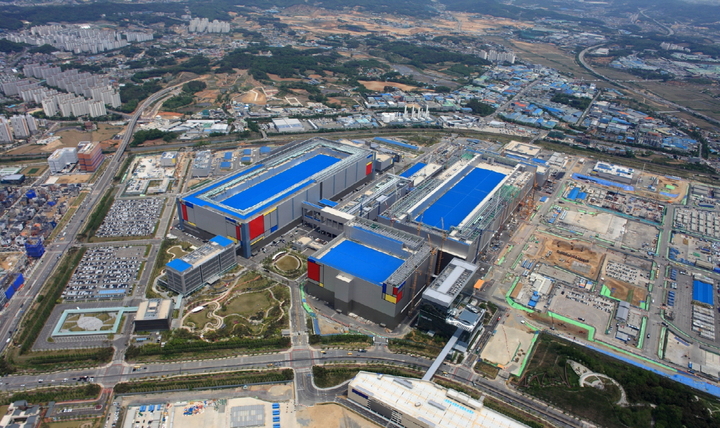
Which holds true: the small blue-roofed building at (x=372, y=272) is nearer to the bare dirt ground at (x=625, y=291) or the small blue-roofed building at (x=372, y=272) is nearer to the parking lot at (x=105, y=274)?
the parking lot at (x=105, y=274)

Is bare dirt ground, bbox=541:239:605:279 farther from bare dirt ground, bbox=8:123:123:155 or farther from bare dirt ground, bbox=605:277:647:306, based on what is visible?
bare dirt ground, bbox=8:123:123:155

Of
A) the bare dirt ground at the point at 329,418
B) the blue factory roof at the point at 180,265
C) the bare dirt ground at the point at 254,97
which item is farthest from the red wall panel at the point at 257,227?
the bare dirt ground at the point at 254,97

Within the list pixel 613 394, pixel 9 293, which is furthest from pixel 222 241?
pixel 613 394

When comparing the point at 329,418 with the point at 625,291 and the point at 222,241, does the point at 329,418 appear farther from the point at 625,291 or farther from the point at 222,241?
the point at 625,291

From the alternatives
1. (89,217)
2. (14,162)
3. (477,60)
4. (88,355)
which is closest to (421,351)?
(88,355)

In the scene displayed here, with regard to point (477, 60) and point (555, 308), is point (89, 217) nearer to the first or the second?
point (555, 308)

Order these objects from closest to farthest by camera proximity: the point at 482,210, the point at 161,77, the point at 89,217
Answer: the point at 482,210 < the point at 89,217 < the point at 161,77
